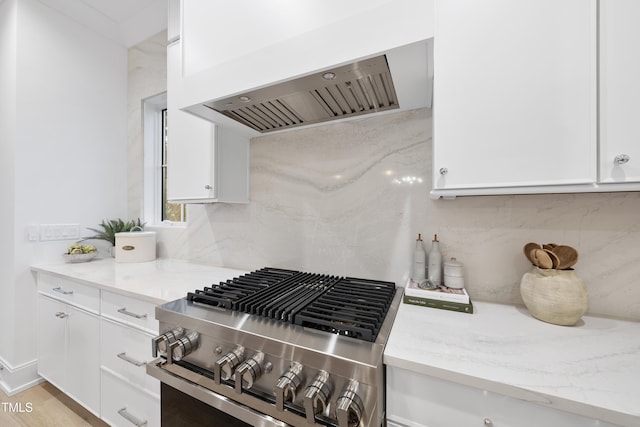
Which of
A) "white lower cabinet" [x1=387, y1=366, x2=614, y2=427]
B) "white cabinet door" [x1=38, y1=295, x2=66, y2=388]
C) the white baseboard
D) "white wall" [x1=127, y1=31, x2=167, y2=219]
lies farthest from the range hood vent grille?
the white baseboard

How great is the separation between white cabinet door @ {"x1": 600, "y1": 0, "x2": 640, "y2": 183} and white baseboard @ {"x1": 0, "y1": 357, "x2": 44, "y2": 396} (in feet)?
10.6

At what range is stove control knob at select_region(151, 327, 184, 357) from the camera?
0.89 meters

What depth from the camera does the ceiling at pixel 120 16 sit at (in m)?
1.96

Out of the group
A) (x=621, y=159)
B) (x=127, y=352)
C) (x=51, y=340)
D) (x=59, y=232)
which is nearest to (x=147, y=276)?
(x=127, y=352)

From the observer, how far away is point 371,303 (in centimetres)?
93

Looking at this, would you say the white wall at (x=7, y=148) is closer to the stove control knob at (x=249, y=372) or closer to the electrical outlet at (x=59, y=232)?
the electrical outlet at (x=59, y=232)

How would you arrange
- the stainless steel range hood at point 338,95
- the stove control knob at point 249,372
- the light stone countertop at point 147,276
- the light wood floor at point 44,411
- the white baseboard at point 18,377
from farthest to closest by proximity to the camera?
the white baseboard at point 18,377 → the light wood floor at point 44,411 → the light stone countertop at point 147,276 → the stainless steel range hood at point 338,95 → the stove control knob at point 249,372

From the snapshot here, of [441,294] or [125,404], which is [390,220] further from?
[125,404]

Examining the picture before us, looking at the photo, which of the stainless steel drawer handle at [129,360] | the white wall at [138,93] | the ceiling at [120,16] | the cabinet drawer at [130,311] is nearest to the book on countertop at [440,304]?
the cabinet drawer at [130,311]

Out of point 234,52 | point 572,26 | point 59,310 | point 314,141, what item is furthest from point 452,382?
point 59,310

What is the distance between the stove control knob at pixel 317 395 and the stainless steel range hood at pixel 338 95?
937 millimetres

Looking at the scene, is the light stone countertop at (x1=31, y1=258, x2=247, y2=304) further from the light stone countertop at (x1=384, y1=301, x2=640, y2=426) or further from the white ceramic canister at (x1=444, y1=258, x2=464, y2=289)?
the white ceramic canister at (x1=444, y1=258, x2=464, y2=289)

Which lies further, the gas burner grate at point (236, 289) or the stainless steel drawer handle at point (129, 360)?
the stainless steel drawer handle at point (129, 360)

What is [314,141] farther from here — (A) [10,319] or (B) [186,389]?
(A) [10,319]
